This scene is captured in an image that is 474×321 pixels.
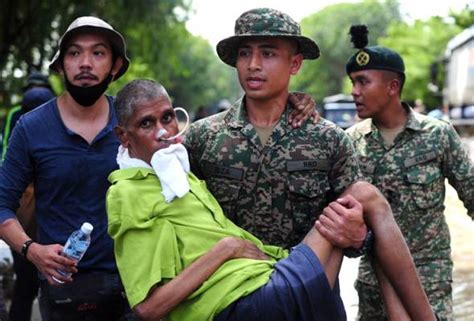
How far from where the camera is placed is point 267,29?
12.8 feet

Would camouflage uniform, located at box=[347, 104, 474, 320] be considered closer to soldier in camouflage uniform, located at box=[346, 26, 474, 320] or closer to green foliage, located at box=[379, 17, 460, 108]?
soldier in camouflage uniform, located at box=[346, 26, 474, 320]

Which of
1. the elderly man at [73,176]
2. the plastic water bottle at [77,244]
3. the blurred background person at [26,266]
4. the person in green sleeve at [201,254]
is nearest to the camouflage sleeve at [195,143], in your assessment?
the elderly man at [73,176]

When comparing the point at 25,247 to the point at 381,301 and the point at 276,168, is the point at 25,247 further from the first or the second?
the point at 381,301

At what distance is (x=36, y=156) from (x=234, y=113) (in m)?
0.95

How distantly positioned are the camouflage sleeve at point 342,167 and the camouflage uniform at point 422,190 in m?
1.00

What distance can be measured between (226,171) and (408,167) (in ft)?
4.49

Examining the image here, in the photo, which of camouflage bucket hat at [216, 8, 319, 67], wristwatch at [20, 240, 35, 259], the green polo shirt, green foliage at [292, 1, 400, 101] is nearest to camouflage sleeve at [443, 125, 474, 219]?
camouflage bucket hat at [216, 8, 319, 67]

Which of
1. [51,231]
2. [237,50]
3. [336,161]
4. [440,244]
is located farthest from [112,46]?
[440,244]

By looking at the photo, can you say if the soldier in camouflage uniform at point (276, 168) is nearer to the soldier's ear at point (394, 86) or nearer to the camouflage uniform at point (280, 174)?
the camouflage uniform at point (280, 174)

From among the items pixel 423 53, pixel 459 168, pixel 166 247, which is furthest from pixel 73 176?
pixel 423 53

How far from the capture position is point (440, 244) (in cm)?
494

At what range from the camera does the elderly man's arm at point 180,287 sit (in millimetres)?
3318

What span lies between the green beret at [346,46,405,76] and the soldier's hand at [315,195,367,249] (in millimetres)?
1760

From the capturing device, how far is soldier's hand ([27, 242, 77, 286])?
365 cm
